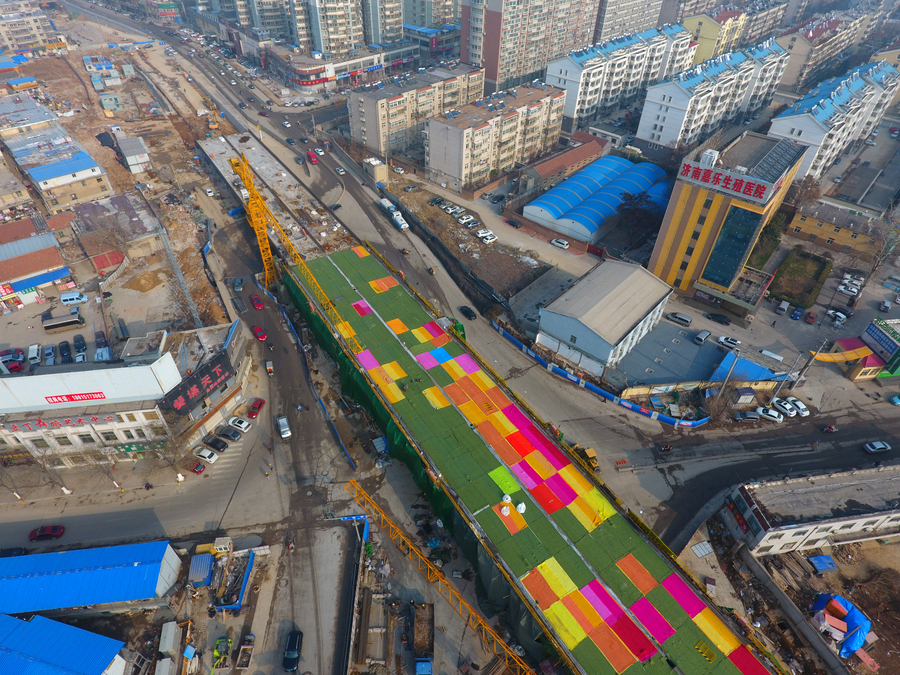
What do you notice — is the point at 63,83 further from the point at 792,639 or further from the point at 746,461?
the point at 792,639

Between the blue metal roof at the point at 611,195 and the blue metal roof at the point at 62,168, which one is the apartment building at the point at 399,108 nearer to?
the blue metal roof at the point at 611,195

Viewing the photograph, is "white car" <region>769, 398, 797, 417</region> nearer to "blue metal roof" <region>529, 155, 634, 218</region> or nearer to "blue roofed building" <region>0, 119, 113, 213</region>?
"blue metal roof" <region>529, 155, 634, 218</region>

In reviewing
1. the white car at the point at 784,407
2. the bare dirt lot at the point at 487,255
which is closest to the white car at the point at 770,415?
the white car at the point at 784,407

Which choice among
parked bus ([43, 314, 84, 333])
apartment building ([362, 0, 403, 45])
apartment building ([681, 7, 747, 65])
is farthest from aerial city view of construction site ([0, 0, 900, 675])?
apartment building ([362, 0, 403, 45])

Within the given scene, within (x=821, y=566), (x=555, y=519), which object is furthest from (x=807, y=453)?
(x=555, y=519)

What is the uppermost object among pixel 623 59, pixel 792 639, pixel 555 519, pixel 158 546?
pixel 623 59

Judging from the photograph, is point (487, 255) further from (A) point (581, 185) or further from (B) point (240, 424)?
(B) point (240, 424)
